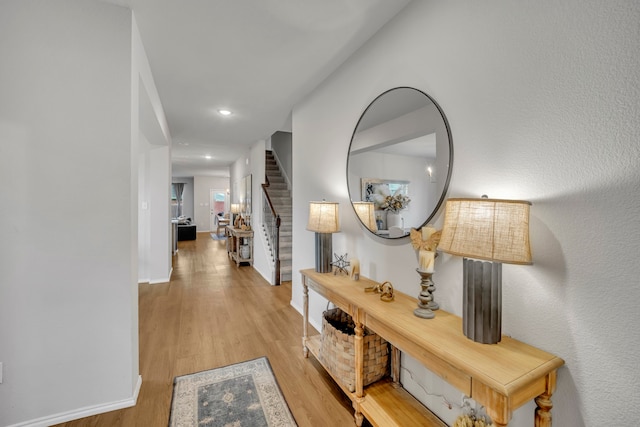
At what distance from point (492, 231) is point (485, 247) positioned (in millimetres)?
67

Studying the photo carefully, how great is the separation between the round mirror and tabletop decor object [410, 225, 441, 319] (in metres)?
0.17

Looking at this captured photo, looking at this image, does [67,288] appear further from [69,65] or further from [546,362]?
[546,362]

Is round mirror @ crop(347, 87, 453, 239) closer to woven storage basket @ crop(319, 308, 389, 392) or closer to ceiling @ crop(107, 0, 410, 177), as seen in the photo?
ceiling @ crop(107, 0, 410, 177)

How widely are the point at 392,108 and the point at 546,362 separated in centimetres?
154

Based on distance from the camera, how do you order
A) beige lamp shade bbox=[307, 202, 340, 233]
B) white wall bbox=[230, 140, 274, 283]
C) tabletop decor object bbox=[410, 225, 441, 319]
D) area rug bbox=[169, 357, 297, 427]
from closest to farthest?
tabletop decor object bbox=[410, 225, 441, 319], area rug bbox=[169, 357, 297, 427], beige lamp shade bbox=[307, 202, 340, 233], white wall bbox=[230, 140, 274, 283]

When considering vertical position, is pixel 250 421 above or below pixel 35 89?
below

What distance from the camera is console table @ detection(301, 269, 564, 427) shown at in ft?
2.93

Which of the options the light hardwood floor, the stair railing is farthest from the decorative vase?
the stair railing

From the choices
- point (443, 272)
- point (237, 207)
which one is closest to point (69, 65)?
point (443, 272)

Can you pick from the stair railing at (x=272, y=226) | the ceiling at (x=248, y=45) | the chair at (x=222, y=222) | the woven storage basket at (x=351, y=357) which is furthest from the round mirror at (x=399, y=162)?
the chair at (x=222, y=222)

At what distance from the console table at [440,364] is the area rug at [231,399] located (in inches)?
22.5

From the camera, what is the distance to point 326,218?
2.24 meters

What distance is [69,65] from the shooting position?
162cm

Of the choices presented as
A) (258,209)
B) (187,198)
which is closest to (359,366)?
(258,209)
